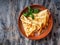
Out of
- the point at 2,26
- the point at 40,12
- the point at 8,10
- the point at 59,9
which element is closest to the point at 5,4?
the point at 8,10

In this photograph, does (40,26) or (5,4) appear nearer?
(40,26)

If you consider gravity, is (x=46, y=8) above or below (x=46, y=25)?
above

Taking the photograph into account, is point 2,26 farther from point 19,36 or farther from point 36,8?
point 36,8
